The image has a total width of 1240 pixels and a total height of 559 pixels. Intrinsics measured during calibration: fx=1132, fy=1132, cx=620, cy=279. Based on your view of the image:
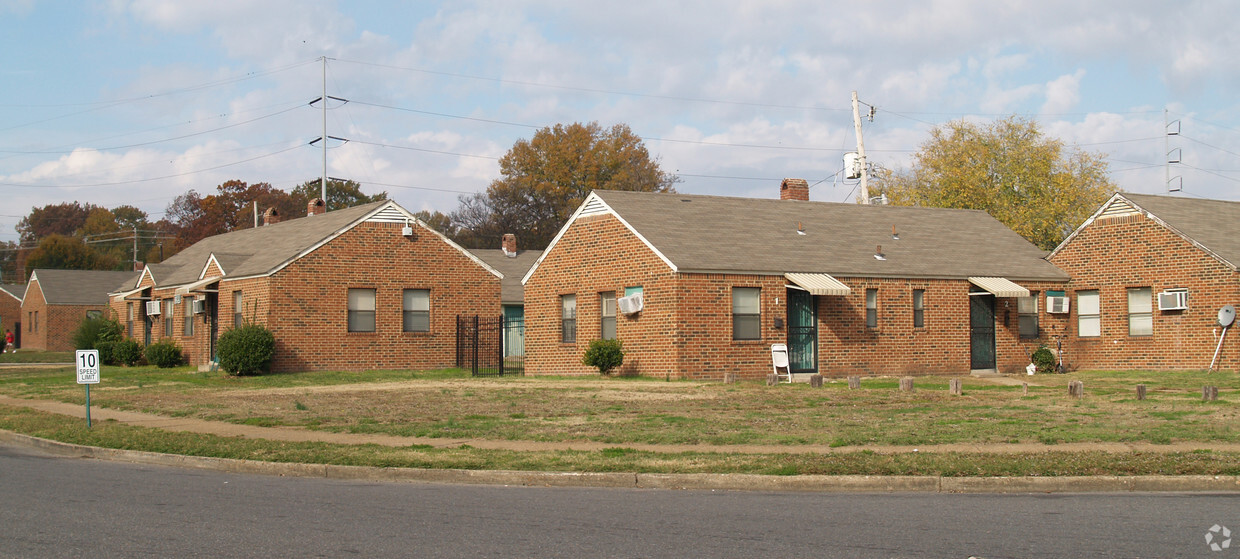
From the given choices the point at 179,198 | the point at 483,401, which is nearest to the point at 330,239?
the point at 483,401

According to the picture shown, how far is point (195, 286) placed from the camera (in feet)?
124

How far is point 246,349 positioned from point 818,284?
16073 millimetres

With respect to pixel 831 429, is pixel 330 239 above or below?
above

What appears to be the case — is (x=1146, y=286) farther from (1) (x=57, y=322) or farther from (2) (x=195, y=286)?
(1) (x=57, y=322)

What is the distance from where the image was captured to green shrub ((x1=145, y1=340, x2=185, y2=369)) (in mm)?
39656

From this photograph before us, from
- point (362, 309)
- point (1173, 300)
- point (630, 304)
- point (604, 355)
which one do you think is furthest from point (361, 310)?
point (1173, 300)

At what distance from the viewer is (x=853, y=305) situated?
98.6 feet

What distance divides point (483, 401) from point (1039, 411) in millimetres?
9917

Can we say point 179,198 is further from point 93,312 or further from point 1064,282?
point 1064,282

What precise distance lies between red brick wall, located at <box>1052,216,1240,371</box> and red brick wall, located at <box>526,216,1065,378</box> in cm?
115

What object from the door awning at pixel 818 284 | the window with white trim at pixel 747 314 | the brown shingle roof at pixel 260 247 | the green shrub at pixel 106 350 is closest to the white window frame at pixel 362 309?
the brown shingle roof at pixel 260 247

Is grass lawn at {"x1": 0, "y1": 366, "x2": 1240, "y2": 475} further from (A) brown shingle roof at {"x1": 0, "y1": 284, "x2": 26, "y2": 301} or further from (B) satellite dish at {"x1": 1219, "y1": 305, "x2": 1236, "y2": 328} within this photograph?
(A) brown shingle roof at {"x1": 0, "y1": 284, "x2": 26, "y2": 301}

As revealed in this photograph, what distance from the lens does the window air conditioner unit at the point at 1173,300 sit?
30.2 m

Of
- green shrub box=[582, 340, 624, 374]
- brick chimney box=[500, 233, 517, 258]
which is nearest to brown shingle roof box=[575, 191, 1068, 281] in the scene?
green shrub box=[582, 340, 624, 374]
